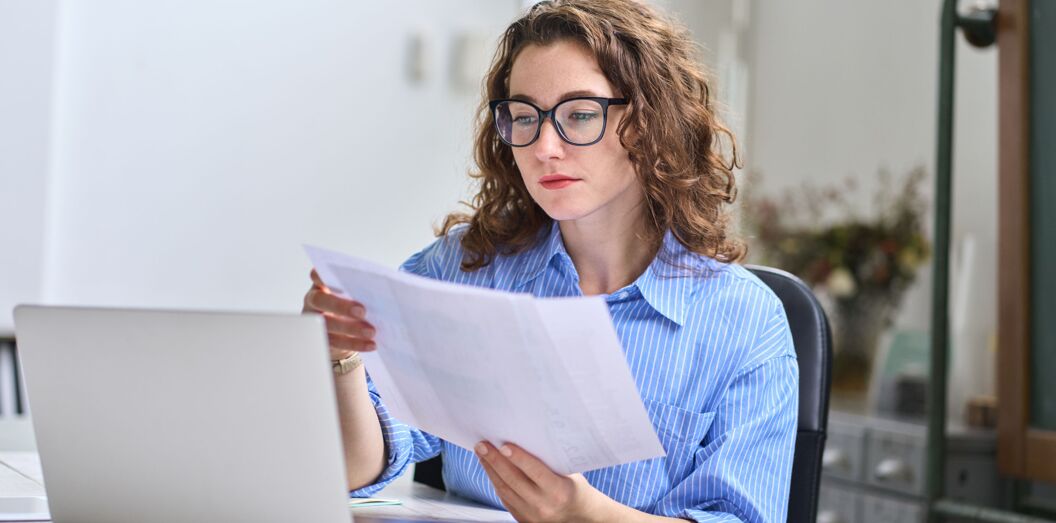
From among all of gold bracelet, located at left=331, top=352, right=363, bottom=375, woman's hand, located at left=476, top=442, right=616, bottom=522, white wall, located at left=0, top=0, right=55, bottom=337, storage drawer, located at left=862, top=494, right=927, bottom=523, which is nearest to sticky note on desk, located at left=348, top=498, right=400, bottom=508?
gold bracelet, located at left=331, top=352, right=363, bottom=375

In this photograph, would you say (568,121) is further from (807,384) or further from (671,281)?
(807,384)

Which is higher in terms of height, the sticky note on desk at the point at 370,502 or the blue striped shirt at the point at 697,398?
the blue striped shirt at the point at 697,398

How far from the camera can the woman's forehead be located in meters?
1.14

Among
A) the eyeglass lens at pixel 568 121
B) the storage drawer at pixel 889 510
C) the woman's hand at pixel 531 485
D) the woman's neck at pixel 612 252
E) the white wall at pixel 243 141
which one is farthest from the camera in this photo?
the white wall at pixel 243 141

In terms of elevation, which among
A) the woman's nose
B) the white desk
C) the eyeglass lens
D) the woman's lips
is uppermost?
the eyeglass lens

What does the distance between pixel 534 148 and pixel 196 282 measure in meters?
2.10

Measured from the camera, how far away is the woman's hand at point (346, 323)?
86cm

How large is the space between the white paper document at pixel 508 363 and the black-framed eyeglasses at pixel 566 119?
349 millimetres

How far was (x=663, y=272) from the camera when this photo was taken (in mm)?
1214

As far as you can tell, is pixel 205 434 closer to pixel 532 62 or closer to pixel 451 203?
pixel 532 62

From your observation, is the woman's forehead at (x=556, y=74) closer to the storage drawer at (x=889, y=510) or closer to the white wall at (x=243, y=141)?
the storage drawer at (x=889, y=510)

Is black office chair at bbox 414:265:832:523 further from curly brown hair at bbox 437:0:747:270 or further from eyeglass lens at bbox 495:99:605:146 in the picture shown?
eyeglass lens at bbox 495:99:605:146

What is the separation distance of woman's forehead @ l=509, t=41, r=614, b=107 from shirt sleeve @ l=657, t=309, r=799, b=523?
1.05 ft

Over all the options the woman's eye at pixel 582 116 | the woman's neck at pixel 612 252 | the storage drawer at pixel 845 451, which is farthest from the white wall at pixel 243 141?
the woman's eye at pixel 582 116
